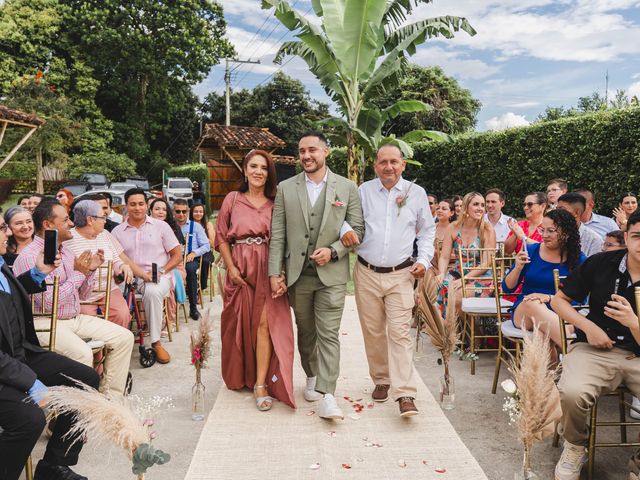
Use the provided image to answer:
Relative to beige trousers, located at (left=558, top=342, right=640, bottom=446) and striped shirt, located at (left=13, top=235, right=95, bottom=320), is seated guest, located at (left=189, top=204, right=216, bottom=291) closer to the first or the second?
striped shirt, located at (left=13, top=235, right=95, bottom=320)

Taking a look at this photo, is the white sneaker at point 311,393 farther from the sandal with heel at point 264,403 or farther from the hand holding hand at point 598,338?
the hand holding hand at point 598,338

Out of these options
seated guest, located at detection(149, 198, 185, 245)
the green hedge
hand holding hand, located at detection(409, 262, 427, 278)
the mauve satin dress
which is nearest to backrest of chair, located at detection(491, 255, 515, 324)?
hand holding hand, located at detection(409, 262, 427, 278)

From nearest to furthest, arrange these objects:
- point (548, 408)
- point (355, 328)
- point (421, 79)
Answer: point (548, 408) < point (355, 328) < point (421, 79)

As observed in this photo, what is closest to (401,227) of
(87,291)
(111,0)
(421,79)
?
(87,291)

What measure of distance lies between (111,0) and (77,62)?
390 cm

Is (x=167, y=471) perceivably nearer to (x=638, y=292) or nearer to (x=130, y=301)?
(x=130, y=301)

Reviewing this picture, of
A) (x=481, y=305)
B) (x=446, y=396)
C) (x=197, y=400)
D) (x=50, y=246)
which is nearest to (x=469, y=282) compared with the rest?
(x=481, y=305)

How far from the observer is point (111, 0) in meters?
27.7

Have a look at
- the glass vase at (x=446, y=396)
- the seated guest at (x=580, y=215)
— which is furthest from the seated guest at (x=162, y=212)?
the seated guest at (x=580, y=215)

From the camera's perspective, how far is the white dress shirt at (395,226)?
4.07m

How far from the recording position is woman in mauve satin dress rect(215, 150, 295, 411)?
4.20 meters

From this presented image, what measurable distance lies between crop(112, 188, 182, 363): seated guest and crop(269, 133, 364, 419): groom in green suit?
2001 millimetres

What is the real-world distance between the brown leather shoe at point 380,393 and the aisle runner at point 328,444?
0.19 feet

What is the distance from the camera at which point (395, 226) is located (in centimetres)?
407
